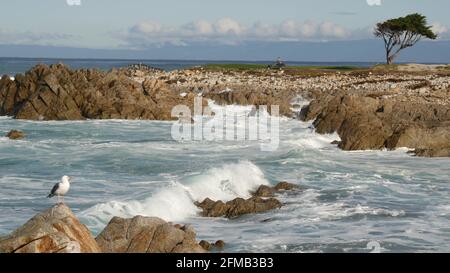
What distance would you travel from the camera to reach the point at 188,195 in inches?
669

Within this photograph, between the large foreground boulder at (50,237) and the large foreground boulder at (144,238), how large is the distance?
1883 millimetres

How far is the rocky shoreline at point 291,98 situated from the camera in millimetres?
27750

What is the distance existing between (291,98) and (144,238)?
129 ft

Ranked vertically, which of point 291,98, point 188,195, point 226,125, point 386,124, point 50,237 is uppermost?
point 50,237

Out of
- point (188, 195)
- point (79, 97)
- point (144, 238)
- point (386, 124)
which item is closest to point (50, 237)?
point (144, 238)

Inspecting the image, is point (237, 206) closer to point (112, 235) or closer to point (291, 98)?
point (112, 235)

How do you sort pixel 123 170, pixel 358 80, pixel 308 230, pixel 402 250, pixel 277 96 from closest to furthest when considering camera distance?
pixel 402 250 → pixel 308 230 → pixel 123 170 → pixel 277 96 → pixel 358 80

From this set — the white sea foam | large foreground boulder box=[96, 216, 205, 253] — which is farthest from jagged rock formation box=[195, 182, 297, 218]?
large foreground boulder box=[96, 216, 205, 253]

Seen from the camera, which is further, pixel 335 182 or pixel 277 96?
pixel 277 96

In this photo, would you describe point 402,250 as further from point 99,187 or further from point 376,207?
point 99,187

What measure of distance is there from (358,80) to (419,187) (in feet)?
126

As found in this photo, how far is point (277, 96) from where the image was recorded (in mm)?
48500
